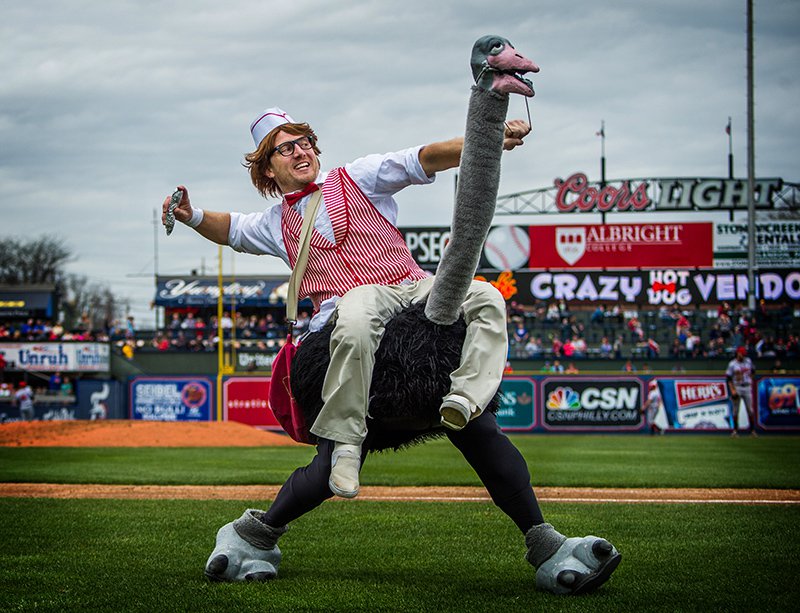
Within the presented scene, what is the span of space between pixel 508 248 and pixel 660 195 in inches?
256

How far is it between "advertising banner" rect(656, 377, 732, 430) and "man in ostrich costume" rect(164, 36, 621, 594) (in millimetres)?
19779

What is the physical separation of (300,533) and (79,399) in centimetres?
2143

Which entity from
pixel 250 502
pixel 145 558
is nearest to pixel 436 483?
pixel 250 502

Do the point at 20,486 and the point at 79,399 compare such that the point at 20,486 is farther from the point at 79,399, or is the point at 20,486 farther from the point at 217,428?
the point at 79,399

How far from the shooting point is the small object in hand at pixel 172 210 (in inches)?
159

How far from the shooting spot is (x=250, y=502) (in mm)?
7332

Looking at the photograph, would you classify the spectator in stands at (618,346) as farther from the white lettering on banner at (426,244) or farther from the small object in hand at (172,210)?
the small object in hand at (172,210)

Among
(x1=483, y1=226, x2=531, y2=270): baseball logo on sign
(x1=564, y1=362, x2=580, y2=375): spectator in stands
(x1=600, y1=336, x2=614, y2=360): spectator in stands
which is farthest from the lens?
(x1=483, y1=226, x2=531, y2=270): baseball logo on sign

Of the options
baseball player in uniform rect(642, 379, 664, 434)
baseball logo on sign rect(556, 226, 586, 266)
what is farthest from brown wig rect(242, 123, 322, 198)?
baseball logo on sign rect(556, 226, 586, 266)

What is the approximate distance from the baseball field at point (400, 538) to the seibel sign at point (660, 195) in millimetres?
21151

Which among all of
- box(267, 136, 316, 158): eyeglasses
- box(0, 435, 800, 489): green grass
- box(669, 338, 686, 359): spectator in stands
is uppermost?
box(267, 136, 316, 158): eyeglasses

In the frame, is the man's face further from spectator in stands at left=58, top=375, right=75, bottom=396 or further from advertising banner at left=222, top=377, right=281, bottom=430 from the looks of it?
spectator in stands at left=58, top=375, right=75, bottom=396

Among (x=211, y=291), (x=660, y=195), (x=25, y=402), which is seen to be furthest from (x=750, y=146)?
(x=211, y=291)

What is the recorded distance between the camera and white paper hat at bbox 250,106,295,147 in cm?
407
